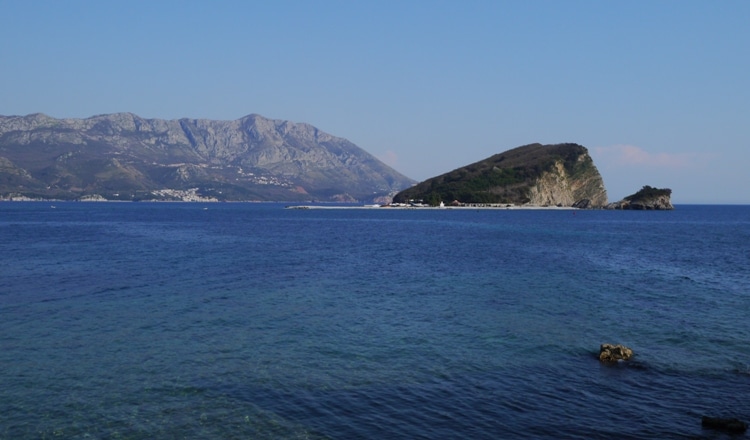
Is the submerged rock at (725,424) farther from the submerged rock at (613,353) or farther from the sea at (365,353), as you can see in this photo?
the submerged rock at (613,353)

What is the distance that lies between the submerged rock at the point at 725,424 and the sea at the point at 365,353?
36 centimetres

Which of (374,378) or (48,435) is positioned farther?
(374,378)

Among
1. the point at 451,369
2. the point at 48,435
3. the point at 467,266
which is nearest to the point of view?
the point at 48,435

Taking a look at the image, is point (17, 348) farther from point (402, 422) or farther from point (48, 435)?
point (402, 422)

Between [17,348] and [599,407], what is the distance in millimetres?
30063

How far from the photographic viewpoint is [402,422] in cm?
2239

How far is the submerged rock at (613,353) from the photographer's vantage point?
30.9 metres

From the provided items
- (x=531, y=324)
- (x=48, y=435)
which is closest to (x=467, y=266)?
(x=531, y=324)

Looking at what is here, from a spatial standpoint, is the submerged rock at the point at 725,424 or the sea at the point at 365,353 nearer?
the submerged rock at the point at 725,424

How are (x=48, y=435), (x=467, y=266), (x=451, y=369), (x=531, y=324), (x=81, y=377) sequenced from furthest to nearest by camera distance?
(x=467, y=266)
(x=531, y=324)
(x=451, y=369)
(x=81, y=377)
(x=48, y=435)

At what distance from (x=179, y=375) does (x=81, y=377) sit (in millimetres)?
4497

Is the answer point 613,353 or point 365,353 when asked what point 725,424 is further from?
point 365,353

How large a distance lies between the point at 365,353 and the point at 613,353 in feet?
44.3

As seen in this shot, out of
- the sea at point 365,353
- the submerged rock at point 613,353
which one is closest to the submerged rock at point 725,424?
Answer: the sea at point 365,353
